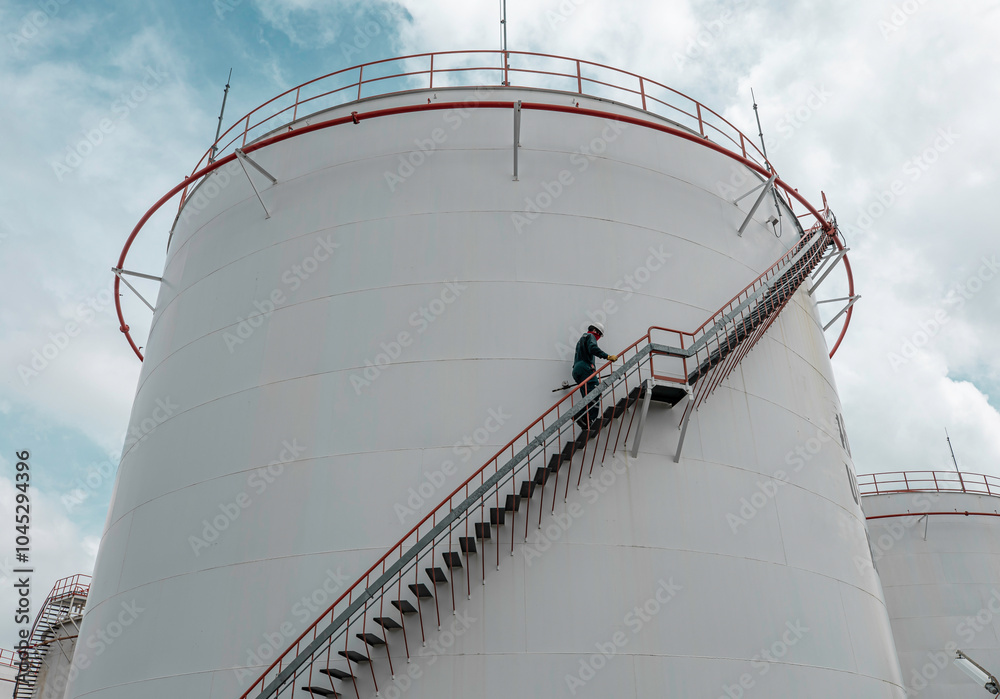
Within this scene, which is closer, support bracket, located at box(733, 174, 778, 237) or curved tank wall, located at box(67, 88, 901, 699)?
curved tank wall, located at box(67, 88, 901, 699)

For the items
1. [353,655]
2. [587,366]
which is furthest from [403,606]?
[587,366]

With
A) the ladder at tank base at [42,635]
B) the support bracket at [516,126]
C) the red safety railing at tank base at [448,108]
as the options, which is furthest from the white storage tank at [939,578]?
the ladder at tank base at [42,635]

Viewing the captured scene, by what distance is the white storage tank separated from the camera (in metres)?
19.4

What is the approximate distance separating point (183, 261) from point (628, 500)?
9.15 metres

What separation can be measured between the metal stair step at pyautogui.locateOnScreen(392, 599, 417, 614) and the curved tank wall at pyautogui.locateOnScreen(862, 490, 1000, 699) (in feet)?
49.6

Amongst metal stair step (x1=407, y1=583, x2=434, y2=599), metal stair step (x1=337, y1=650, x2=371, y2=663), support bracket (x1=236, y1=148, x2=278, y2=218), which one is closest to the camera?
metal stair step (x1=337, y1=650, x2=371, y2=663)

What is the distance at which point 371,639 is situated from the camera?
7.97 metres

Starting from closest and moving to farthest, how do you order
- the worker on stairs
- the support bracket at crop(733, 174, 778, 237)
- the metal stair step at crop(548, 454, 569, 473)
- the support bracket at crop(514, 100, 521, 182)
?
1. the metal stair step at crop(548, 454, 569, 473)
2. the worker on stairs
3. the support bracket at crop(514, 100, 521, 182)
4. the support bracket at crop(733, 174, 778, 237)

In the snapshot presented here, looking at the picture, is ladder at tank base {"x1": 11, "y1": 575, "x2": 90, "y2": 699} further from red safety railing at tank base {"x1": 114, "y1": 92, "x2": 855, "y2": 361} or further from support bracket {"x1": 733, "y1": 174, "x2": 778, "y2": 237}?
support bracket {"x1": 733, "y1": 174, "x2": 778, "y2": 237}

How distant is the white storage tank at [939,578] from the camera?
19375 mm

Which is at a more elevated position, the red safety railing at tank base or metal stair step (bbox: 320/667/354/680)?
the red safety railing at tank base

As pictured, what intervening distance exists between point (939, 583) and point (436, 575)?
1809cm

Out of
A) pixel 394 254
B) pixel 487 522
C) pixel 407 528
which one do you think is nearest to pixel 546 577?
pixel 487 522

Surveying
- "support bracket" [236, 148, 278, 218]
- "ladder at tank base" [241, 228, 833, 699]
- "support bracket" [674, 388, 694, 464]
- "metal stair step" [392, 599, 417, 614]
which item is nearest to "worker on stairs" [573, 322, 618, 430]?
"ladder at tank base" [241, 228, 833, 699]
